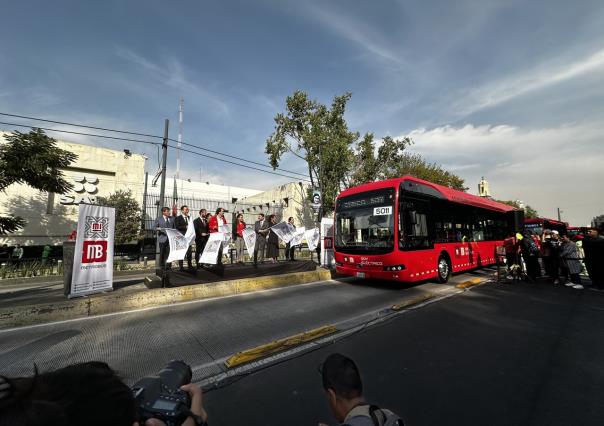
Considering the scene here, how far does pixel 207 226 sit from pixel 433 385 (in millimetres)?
8226

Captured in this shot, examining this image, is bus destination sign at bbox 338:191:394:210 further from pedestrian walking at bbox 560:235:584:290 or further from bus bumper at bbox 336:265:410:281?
pedestrian walking at bbox 560:235:584:290

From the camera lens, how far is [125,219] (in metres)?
18.0

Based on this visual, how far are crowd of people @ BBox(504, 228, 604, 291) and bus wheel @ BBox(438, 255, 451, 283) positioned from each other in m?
2.71

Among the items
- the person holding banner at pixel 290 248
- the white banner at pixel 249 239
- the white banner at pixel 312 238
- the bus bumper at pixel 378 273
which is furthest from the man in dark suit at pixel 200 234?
the white banner at pixel 312 238

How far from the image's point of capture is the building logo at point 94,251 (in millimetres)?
6703

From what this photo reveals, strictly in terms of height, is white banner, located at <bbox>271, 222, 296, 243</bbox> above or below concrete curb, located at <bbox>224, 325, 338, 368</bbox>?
above

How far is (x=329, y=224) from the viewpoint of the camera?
13.9 m

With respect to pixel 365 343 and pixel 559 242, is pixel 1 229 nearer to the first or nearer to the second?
pixel 365 343

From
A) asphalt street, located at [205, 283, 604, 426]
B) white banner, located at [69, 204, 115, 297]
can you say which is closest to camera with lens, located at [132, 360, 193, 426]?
asphalt street, located at [205, 283, 604, 426]

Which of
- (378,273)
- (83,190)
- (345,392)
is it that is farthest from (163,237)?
(83,190)

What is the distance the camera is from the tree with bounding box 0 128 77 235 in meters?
12.0

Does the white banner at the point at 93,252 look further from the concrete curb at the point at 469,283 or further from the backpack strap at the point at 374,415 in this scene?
the concrete curb at the point at 469,283

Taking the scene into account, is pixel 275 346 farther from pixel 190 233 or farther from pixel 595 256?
pixel 595 256

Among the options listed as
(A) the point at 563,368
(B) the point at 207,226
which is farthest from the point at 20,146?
(A) the point at 563,368
